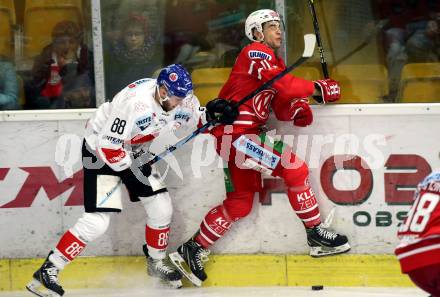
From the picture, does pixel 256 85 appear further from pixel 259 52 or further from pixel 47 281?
pixel 47 281

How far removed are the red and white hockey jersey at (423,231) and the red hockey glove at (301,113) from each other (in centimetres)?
161

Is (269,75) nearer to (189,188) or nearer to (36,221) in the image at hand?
(189,188)

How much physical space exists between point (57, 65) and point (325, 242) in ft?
5.58

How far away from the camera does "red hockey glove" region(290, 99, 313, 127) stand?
491 centimetres

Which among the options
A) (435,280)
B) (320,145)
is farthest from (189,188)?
(435,280)

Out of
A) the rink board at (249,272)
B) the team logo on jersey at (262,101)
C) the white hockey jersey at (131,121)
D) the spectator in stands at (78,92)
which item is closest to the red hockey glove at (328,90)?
the team logo on jersey at (262,101)

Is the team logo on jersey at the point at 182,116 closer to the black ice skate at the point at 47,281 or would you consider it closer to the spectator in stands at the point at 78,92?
the spectator in stands at the point at 78,92

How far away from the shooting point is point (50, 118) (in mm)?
5191

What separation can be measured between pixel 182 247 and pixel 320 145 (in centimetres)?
88

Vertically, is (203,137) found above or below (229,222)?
above

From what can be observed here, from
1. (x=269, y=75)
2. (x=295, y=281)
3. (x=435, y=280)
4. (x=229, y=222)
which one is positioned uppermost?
(x=269, y=75)

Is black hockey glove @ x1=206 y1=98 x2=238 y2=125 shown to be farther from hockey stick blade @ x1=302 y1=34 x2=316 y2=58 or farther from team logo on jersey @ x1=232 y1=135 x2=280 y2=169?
hockey stick blade @ x1=302 y1=34 x2=316 y2=58

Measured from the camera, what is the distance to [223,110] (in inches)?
189

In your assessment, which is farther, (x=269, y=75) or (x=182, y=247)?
(x=182, y=247)
